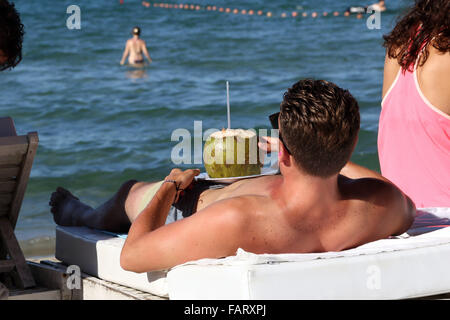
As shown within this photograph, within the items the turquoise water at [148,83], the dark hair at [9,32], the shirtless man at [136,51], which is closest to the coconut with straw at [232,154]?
the dark hair at [9,32]

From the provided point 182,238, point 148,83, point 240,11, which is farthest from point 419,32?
→ point 240,11

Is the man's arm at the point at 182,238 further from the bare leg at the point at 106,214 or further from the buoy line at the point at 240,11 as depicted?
the buoy line at the point at 240,11

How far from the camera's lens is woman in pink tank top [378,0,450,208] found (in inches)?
110

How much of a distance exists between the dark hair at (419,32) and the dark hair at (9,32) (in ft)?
4.86

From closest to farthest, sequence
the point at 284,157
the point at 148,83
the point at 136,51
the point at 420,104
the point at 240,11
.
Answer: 1. the point at 284,157
2. the point at 420,104
3. the point at 148,83
4. the point at 136,51
5. the point at 240,11

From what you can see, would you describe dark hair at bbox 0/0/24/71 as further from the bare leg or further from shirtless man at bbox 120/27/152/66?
shirtless man at bbox 120/27/152/66

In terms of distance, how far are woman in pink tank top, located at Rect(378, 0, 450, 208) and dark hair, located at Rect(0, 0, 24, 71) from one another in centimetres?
148

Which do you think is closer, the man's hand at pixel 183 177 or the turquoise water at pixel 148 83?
the man's hand at pixel 183 177

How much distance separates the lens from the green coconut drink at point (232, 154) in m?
2.76

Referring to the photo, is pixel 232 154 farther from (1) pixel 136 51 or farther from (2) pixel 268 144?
(1) pixel 136 51

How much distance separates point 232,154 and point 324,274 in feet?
2.53

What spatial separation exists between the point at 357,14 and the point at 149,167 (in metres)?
17.0

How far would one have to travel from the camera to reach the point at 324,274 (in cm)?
213

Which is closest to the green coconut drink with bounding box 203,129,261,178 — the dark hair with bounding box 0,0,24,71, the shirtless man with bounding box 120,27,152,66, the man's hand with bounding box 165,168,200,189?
the man's hand with bounding box 165,168,200,189
